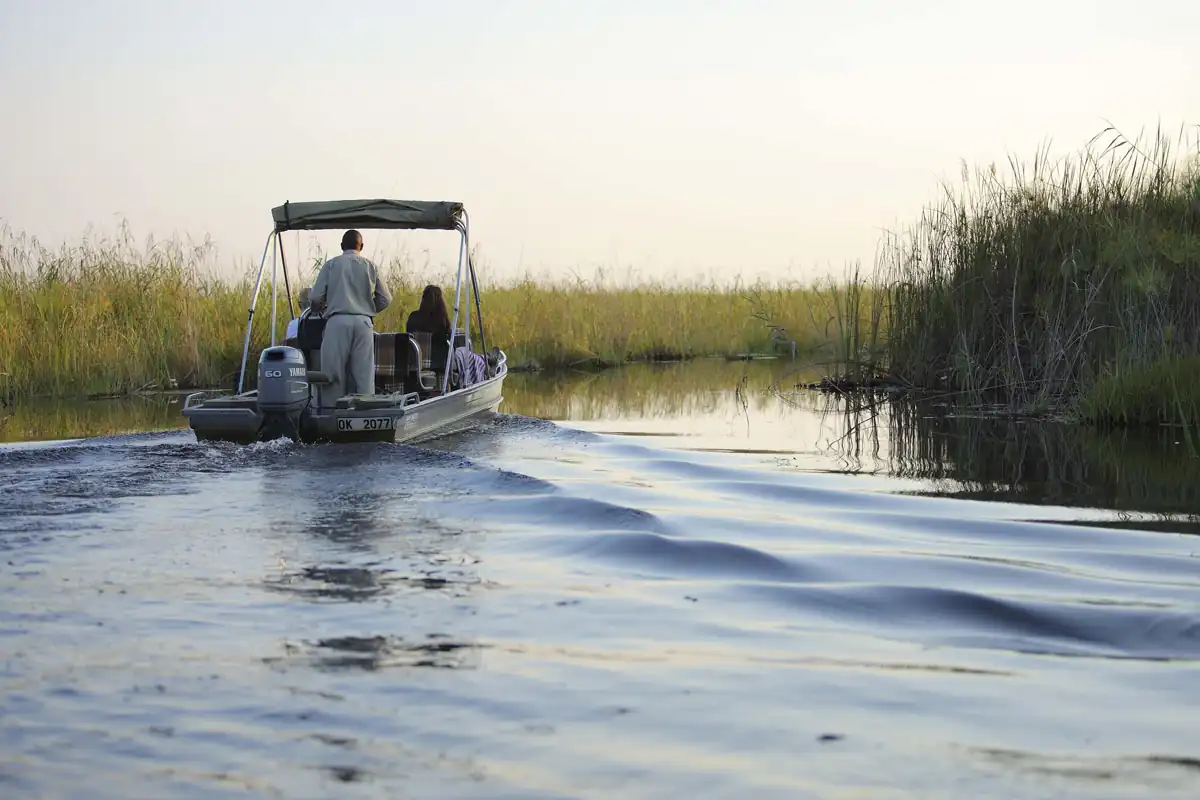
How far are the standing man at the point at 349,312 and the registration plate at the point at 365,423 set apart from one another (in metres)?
0.75

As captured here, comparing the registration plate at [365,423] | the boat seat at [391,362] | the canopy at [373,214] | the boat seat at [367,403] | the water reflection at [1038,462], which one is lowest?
the water reflection at [1038,462]

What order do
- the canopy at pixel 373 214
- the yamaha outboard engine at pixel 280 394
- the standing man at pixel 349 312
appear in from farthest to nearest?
the canopy at pixel 373 214
the standing man at pixel 349 312
the yamaha outboard engine at pixel 280 394

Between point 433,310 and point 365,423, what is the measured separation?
10.9ft

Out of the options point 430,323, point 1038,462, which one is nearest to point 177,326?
point 430,323

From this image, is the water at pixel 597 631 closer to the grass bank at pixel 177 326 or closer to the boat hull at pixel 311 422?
the boat hull at pixel 311 422

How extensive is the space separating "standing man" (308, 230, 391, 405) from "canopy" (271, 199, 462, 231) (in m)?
1.11

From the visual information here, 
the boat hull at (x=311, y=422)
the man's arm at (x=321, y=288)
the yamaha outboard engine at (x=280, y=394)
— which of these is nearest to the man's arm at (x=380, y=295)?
the man's arm at (x=321, y=288)

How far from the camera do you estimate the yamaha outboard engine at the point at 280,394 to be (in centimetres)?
1153

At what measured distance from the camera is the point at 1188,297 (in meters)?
13.4

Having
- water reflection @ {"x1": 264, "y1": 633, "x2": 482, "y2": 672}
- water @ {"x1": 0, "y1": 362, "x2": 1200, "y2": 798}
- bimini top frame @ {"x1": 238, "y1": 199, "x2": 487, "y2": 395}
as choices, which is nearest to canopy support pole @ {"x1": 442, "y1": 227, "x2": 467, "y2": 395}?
bimini top frame @ {"x1": 238, "y1": 199, "x2": 487, "y2": 395}

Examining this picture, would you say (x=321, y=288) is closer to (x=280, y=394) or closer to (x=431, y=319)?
(x=280, y=394)

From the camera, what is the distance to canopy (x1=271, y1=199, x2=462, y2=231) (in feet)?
44.3

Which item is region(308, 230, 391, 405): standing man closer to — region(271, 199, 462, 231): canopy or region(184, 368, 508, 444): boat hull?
region(184, 368, 508, 444): boat hull

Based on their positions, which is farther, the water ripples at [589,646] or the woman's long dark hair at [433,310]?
the woman's long dark hair at [433,310]
